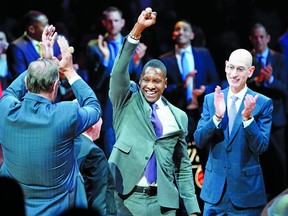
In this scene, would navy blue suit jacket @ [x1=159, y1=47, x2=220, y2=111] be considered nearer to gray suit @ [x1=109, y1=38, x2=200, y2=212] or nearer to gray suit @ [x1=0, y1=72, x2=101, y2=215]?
gray suit @ [x1=109, y1=38, x2=200, y2=212]

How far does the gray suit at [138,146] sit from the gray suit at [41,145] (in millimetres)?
716

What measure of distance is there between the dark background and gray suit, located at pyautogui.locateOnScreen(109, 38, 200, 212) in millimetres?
4326

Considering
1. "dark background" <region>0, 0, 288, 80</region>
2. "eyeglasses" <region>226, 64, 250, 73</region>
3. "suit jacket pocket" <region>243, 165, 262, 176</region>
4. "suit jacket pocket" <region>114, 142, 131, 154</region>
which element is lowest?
"suit jacket pocket" <region>243, 165, 262, 176</region>

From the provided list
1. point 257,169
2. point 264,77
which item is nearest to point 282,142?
point 264,77

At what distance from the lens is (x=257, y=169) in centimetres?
623

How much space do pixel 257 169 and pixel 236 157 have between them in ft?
0.61

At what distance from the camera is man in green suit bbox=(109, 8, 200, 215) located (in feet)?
19.3

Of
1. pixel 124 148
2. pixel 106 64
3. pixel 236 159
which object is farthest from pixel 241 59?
pixel 106 64

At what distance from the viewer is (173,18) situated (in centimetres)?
1073

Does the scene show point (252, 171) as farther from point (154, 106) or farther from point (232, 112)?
point (154, 106)

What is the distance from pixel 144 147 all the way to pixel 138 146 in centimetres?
4

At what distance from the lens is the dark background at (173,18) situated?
35.0ft

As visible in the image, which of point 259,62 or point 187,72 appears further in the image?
point 259,62

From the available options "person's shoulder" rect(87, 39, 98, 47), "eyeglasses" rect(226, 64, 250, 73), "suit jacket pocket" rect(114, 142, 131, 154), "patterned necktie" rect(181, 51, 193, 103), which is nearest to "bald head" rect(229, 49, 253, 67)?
"eyeglasses" rect(226, 64, 250, 73)
